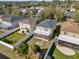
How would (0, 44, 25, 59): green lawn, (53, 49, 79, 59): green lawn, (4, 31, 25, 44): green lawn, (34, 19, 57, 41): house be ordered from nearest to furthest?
(53, 49, 79, 59): green lawn → (0, 44, 25, 59): green lawn → (34, 19, 57, 41): house → (4, 31, 25, 44): green lawn

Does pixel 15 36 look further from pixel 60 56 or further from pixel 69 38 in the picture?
pixel 69 38

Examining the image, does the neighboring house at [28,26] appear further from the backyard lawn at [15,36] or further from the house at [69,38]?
the house at [69,38]

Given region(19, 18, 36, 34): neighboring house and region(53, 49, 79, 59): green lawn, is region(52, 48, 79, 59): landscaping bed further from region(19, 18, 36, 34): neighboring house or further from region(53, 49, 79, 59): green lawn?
region(19, 18, 36, 34): neighboring house

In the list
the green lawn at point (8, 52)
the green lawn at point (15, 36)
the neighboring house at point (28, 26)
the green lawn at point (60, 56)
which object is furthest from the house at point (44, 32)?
the green lawn at point (8, 52)

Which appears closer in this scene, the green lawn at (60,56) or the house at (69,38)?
the green lawn at (60,56)

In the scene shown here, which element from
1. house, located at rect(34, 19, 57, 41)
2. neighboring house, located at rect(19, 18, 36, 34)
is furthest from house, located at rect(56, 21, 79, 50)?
neighboring house, located at rect(19, 18, 36, 34)

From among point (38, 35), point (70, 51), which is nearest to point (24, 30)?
point (38, 35)

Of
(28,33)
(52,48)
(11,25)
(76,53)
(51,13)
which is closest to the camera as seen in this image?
(76,53)

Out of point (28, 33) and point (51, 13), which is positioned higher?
point (51, 13)

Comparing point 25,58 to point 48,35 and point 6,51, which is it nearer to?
point 6,51

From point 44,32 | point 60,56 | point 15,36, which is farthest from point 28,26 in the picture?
point 60,56

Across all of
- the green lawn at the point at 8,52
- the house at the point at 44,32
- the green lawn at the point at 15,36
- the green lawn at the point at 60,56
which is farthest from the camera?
the green lawn at the point at 15,36
